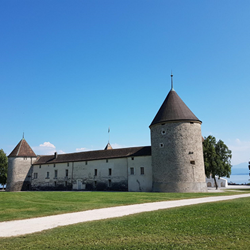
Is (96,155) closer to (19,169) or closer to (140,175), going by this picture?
(140,175)

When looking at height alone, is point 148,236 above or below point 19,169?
below

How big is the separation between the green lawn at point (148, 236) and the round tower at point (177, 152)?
19.1 meters

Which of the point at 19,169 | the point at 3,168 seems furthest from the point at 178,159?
the point at 3,168

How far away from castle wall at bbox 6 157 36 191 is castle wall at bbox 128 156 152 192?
22977 millimetres

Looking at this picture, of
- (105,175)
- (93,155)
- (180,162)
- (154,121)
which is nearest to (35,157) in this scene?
(93,155)

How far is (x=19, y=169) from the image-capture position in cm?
4544

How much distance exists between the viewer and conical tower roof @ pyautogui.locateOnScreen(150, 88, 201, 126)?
29906 mm

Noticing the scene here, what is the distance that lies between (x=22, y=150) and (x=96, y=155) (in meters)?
17.4

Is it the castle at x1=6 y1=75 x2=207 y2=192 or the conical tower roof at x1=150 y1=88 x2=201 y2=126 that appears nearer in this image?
the castle at x1=6 y1=75 x2=207 y2=192

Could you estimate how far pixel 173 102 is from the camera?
103ft

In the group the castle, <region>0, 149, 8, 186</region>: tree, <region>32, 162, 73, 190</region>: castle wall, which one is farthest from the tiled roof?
<region>0, 149, 8, 186</region>: tree

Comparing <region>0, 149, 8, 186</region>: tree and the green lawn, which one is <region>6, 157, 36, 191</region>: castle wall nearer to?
<region>0, 149, 8, 186</region>: tree

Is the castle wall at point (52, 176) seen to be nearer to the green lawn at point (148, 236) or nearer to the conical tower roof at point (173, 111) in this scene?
the conical tower roof at point (173, 111)

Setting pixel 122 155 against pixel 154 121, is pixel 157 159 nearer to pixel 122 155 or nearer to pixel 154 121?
pixel 154 121
